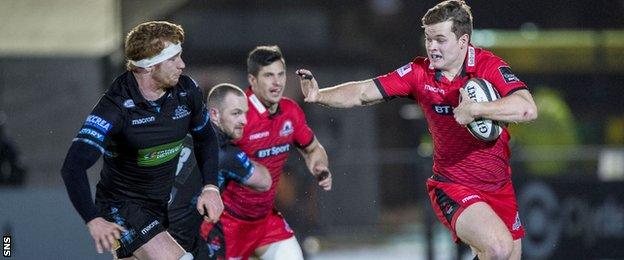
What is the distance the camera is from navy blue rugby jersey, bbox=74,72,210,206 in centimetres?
632

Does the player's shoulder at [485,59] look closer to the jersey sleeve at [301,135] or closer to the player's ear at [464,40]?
the player's ear at [464,40]

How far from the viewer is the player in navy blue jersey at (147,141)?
6.36m

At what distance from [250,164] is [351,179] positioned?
4.21 metres

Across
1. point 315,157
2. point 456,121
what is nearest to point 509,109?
point 456,121

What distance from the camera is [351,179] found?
460 inches

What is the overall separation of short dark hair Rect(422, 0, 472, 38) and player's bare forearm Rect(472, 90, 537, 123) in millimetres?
536

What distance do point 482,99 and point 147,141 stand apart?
179 cm

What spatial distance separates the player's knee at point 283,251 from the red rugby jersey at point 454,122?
4.28 feet

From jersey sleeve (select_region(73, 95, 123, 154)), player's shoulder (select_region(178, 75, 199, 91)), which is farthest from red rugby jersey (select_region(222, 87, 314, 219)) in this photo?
jersey sleeve (select_region(73, 95, 123, 154))

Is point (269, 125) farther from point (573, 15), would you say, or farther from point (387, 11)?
point (573, 15)

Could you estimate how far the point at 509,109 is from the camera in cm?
664

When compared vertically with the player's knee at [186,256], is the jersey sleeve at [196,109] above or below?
above

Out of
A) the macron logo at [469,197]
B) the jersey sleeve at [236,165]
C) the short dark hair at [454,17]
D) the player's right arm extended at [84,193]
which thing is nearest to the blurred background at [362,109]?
the jersey sleeve at [236,165]

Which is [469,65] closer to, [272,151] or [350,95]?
[350,95]
